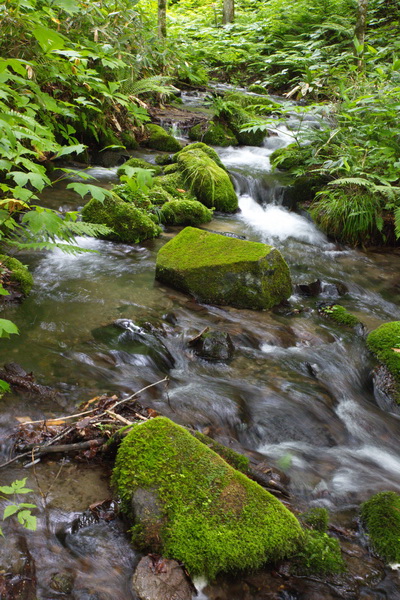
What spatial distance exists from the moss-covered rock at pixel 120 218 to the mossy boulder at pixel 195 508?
4393mm

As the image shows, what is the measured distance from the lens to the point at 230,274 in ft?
16.9

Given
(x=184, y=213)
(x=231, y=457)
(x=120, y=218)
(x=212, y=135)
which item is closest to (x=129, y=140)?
(x=212, y=135)

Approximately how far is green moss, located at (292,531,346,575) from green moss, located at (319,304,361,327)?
320 cm

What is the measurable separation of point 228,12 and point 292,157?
15601 millimetres

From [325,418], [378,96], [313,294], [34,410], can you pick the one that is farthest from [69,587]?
[378,96]

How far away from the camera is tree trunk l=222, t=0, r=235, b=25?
20.5 m

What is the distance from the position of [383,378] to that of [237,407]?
163 centimetres

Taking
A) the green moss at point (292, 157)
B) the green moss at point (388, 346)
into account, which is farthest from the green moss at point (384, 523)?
the green moss at point (292, 157)

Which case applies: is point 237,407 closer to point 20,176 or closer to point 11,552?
point 11,552

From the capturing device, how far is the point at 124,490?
2.30 meters

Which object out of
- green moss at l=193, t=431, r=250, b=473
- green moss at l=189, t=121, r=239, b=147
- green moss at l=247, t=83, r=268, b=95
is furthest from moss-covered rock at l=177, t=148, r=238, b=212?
green moss at l=247, t=83, r=268, b=95

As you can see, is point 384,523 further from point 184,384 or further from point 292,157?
point 292,157

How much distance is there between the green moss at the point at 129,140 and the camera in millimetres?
9438

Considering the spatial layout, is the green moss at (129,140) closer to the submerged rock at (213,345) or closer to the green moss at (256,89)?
the submerged rock at (213,345)
